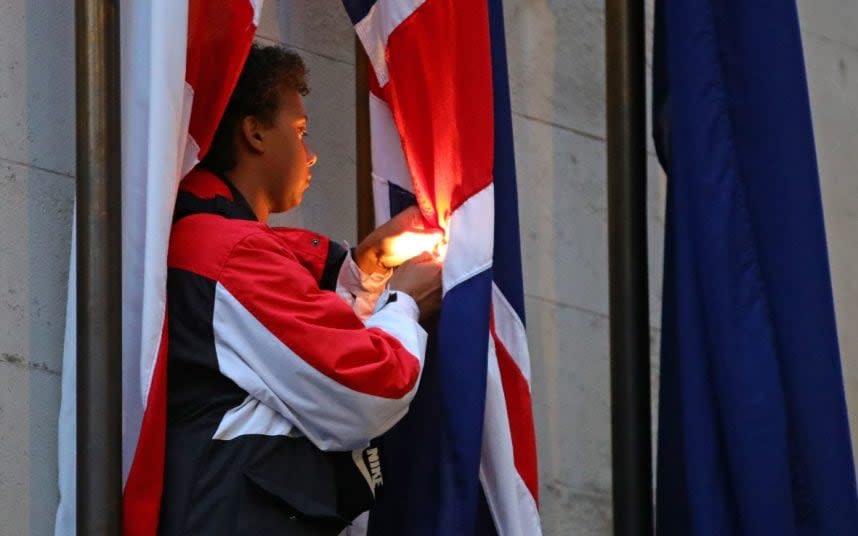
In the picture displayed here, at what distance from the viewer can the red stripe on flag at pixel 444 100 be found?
3.40 meters

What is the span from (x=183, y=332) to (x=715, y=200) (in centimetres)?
100

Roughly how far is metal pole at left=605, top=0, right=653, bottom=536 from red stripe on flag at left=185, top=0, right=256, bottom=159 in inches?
33.9

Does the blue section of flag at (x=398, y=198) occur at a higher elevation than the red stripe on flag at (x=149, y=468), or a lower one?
higher

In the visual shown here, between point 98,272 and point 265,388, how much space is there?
31 cm

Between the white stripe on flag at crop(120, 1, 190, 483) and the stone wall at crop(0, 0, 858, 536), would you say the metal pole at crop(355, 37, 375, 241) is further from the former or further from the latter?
the white stripe on flag at crop(120, 1, 190, 483)

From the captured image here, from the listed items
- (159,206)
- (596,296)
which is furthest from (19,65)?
(596,296)

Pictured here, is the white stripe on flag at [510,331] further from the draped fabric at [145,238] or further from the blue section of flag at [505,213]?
the draped fabric at [145,238]

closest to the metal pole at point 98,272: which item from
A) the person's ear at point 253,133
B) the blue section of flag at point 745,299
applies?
the person's ear at point 253,133

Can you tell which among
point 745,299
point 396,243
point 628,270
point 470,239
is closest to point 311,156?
point 396,243

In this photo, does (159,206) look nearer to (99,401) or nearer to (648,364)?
(99,401)

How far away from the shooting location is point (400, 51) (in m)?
3.50

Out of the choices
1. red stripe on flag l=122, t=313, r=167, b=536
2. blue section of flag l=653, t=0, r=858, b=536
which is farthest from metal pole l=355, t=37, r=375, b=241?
red stripe on flag l=122, t=313, r=167, b=536

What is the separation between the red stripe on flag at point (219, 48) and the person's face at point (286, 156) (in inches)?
5.9

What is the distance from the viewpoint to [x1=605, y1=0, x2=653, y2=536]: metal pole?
3.70 m
